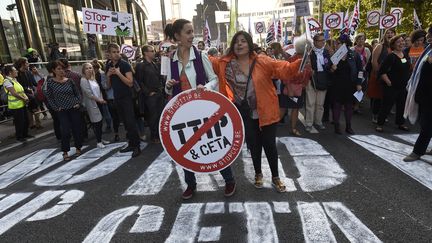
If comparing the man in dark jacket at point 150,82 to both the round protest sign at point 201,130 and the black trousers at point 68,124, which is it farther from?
the round protest sign at point 201,130

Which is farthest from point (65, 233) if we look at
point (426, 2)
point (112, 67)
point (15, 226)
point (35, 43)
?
point (426, 2)

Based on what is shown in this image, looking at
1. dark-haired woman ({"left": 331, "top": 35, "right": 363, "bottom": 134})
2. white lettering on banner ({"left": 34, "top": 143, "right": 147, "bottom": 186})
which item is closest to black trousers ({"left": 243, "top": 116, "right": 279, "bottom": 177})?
white lettering on banner ({"left": 34, "top": 143, "right": 147, "bottom": 186})

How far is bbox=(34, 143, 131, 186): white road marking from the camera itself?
4.74 meters

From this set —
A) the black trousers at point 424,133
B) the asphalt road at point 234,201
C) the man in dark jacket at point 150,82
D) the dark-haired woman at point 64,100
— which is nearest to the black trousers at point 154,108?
the man in dark jacket at point 150,82

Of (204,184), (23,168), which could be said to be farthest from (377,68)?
(23,168)

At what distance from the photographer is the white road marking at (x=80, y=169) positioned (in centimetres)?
474

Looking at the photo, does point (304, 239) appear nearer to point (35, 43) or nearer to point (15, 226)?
point (15, 226)

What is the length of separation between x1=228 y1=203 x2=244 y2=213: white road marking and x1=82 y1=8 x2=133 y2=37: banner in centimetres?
748

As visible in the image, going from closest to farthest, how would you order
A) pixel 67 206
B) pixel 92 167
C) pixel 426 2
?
pixel 67 206, pixel 92 167, pixel 426 2

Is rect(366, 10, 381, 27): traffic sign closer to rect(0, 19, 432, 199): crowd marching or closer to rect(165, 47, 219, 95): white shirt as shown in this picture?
rect(0, 19, 432, 199): crowd marching

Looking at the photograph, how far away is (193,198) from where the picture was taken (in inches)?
151

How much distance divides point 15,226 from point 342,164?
13.4 ft

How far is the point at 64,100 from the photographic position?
5.74 metres

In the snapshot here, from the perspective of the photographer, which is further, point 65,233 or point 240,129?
point 240,129
